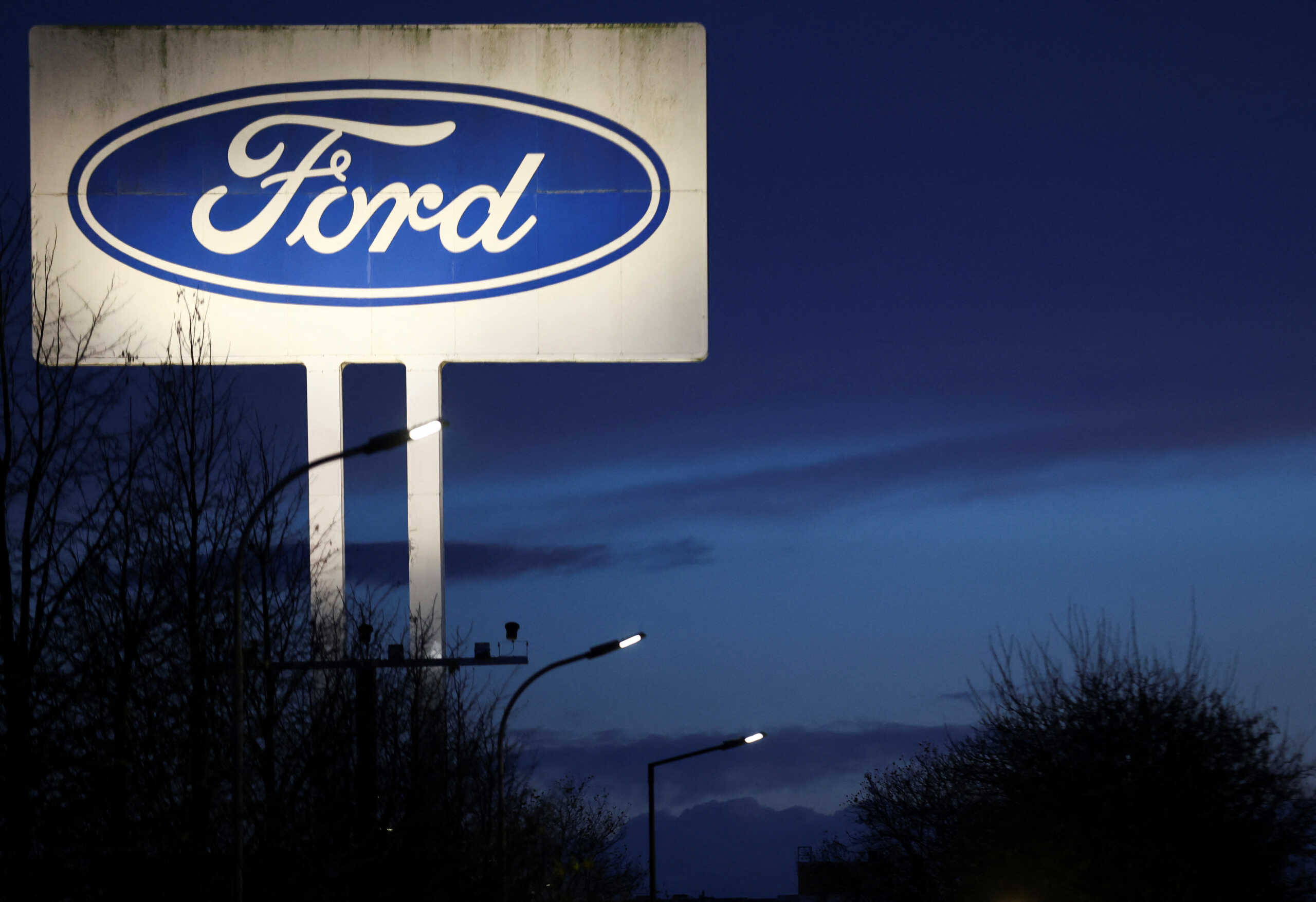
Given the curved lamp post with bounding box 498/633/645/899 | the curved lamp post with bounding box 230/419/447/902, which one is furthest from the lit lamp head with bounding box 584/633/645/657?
the curved lamp post with bounding box 230/419/447/902

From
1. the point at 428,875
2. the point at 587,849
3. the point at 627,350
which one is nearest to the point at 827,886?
the point at 587,849

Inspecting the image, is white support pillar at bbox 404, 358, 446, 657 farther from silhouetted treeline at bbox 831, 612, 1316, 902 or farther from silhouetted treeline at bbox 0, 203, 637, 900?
silhouetted treeline at bbox 831, 612, 1316, 902

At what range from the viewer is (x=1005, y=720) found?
103ft

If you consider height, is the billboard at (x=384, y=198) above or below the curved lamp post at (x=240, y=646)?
above

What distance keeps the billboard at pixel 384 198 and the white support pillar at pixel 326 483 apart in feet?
0.11

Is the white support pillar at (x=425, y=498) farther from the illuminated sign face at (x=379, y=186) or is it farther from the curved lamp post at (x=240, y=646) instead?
the curved lamp post at (x=240, y=646)

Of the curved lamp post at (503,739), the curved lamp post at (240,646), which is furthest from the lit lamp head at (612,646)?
A: the curved lamp post at (240,646)

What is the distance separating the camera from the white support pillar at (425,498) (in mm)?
22500

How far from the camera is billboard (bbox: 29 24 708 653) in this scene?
22.5 metres

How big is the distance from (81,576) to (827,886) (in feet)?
228

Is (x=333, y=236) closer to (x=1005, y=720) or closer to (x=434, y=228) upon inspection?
(x=434, y=228)

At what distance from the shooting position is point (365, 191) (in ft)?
75.3

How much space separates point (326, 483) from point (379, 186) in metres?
4.49

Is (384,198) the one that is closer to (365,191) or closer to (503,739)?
(365,191)
